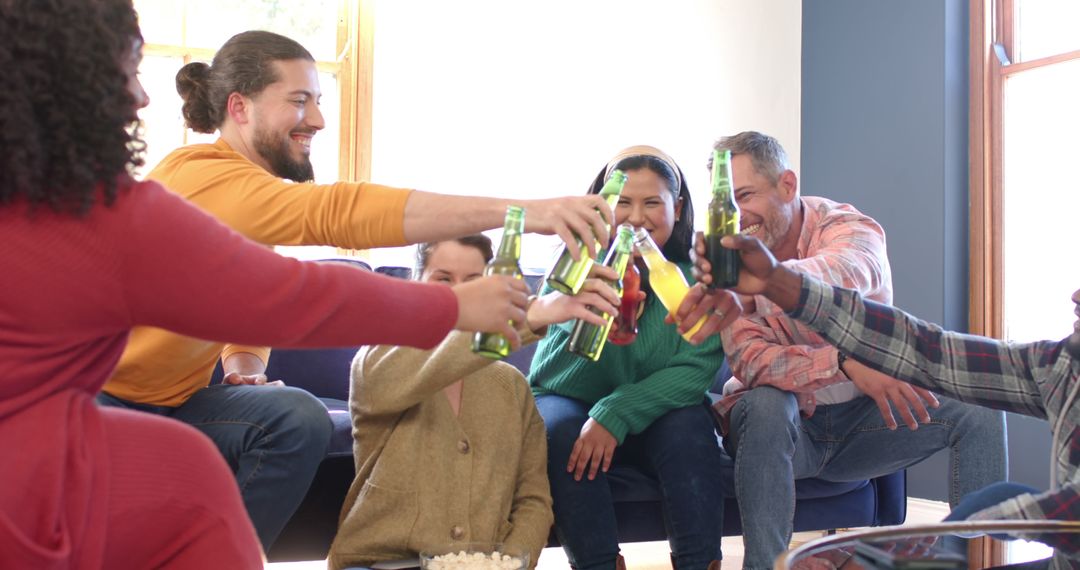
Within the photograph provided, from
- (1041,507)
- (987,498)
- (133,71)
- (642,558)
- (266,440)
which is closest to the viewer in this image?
(133,71)

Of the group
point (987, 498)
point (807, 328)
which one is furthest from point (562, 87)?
point (987, 498)

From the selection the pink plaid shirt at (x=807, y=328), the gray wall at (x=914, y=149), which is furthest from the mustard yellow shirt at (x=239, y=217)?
the gray wall at (x=914, y=149)

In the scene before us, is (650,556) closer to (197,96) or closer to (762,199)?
(762,199)

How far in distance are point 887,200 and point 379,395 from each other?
9.52 ft

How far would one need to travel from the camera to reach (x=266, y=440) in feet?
6.95

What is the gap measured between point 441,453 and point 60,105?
1200mm

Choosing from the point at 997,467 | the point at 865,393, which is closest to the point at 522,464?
the point at 865,393

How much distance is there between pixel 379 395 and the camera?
214 centimetres

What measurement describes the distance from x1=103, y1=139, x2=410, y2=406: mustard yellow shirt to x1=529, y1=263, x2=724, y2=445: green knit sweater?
28.5 inches

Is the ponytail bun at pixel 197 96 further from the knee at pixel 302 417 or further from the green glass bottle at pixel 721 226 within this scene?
the green glass bottle at pixel 721 226

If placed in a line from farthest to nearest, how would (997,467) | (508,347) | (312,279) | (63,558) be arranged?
(997,467)
(508,347)
(312,279)
(63,558)

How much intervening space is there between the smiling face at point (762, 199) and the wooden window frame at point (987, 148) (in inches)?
68.3

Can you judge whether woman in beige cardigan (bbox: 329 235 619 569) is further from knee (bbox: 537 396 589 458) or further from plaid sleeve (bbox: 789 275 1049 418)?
plaid sleeve (bbox: 789 275 1049 418)

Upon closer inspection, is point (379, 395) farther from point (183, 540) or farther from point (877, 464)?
point (877, 464)
